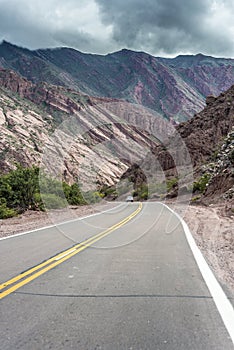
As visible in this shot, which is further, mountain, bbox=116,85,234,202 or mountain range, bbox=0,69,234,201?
mountain range, bbox=0,69,234,201

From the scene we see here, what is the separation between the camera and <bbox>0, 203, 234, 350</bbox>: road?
12.4 feet

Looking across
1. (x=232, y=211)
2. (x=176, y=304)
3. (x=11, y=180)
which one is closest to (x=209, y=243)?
(x=176, y=304)

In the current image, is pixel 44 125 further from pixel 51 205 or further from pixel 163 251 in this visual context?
pixel 163 251

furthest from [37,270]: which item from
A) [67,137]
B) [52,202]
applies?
[67,137]

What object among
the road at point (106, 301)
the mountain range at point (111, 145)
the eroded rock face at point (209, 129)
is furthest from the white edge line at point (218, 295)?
the eroded rock face at point (209, 129)

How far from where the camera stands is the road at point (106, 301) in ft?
12.4

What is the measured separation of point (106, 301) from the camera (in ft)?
16.5

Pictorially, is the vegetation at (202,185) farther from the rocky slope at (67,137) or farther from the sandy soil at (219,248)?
the sandy soil at (219,248)

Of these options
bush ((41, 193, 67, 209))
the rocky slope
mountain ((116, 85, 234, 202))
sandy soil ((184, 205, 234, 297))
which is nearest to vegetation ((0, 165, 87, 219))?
bush ((41, 193, 67, 209))

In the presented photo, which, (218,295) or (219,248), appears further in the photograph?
(219,248)

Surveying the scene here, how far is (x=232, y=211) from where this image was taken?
1973 cm

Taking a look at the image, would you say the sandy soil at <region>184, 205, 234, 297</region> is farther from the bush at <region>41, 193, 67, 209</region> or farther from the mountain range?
the mountain range

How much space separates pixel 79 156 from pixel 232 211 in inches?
2495

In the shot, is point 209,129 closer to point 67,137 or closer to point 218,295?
point 67,137
